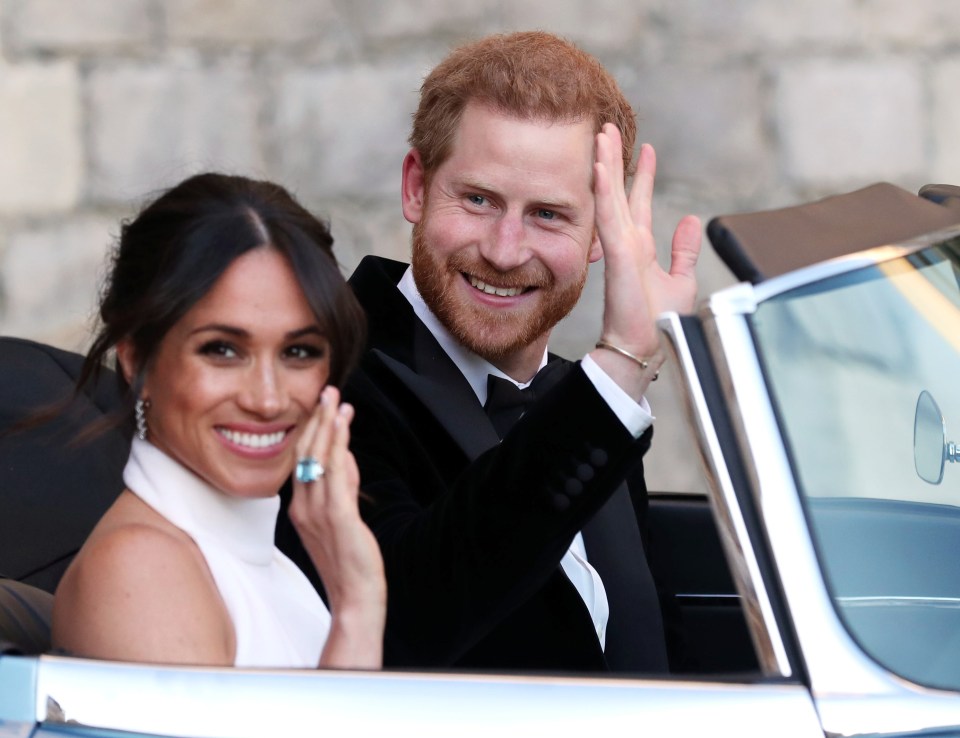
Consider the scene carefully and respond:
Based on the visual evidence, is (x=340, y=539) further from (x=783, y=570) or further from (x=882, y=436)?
(x=882, y=436)

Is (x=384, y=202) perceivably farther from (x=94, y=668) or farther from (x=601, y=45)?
(x=94, y=668)

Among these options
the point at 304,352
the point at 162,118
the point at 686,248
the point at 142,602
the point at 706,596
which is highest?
the point at 686,248

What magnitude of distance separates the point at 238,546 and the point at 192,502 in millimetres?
95

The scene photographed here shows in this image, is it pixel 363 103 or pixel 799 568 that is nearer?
pixel 799 568

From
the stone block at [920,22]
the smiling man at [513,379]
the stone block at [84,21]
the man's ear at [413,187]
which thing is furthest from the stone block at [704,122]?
the man's ear at [413,187]

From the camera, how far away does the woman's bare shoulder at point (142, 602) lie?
5.50ft

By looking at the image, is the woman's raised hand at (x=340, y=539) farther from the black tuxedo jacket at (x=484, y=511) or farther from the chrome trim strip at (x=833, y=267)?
the chrome trim strip at (x=833, y=267)

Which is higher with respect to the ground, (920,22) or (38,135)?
(920,22)

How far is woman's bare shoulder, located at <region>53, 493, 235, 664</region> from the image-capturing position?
168 cm

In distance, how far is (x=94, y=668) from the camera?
1.61m

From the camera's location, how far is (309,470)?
68.8 inches

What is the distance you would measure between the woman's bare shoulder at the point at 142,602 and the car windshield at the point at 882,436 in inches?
27.6

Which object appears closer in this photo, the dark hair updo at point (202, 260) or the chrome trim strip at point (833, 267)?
the chrome trim strip at point (833, 267)

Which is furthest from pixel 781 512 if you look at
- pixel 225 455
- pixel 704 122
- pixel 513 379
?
pixel 704 122
